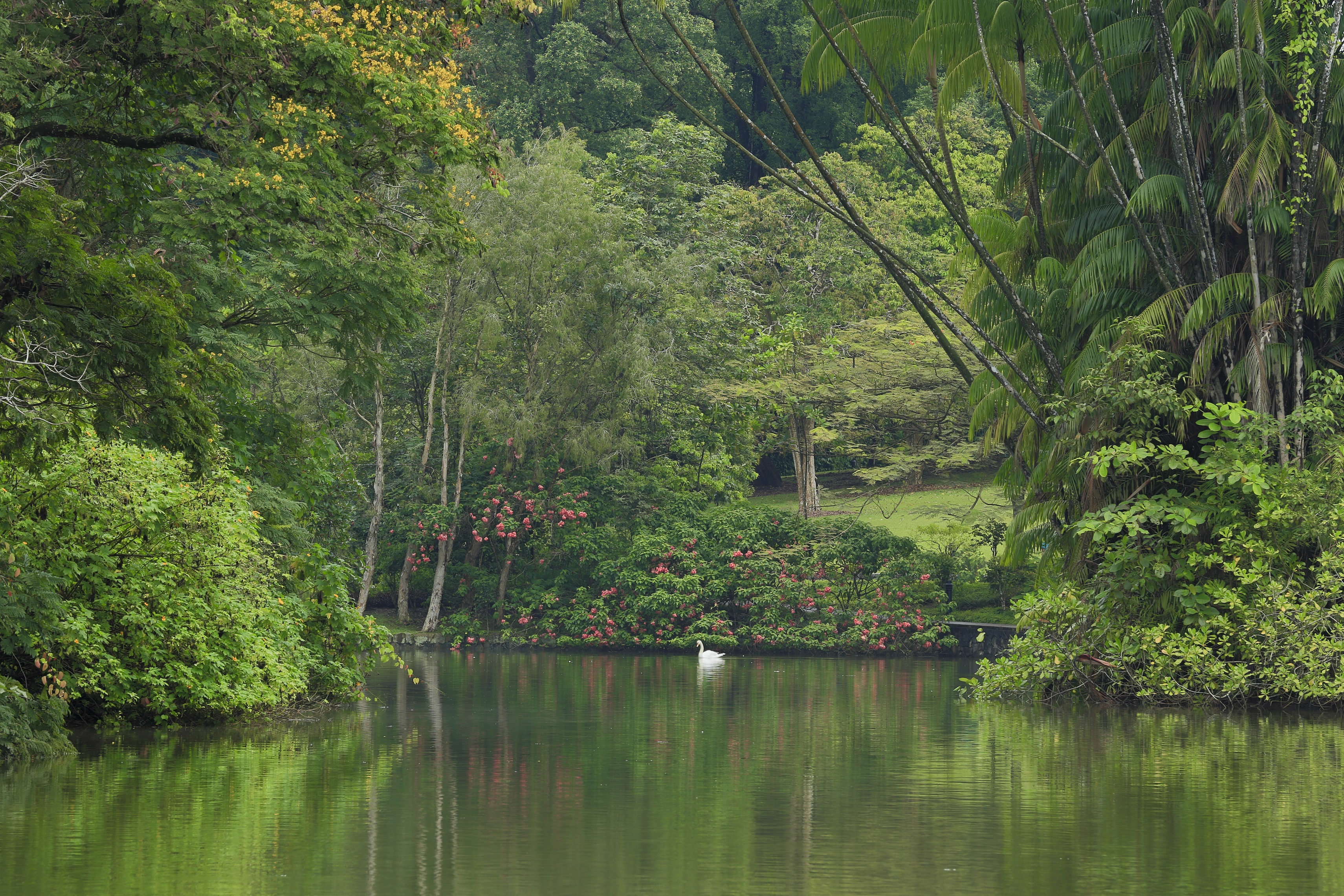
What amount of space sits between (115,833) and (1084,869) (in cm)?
520

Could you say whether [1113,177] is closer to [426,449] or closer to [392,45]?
[392,45]

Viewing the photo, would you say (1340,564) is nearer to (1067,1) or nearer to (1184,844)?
(1067,1)

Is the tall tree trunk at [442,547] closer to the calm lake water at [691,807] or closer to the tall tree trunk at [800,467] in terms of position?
the tall tree trunk at [800,467]

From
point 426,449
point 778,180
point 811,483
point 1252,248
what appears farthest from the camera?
point 811,483

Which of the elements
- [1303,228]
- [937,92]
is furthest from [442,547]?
[1303,228]

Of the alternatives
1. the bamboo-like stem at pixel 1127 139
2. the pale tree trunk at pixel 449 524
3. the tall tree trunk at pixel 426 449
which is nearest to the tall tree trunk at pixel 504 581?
the pale tree trunk at pixel 449 524

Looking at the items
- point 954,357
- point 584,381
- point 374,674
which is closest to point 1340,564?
point 954,357

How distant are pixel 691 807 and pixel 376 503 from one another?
95.3 ft

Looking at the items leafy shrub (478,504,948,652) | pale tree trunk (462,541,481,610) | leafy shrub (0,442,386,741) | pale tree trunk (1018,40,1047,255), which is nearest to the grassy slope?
leafy shrub (478,504,948,652)

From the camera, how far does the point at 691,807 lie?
1026cm

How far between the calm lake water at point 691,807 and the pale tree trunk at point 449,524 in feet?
67.3

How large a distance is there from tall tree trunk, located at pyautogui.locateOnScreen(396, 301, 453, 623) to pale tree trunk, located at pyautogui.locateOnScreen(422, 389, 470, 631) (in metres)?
0.39

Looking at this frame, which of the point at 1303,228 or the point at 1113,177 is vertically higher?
the point at 1113,177

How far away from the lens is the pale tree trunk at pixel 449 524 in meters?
38.7
